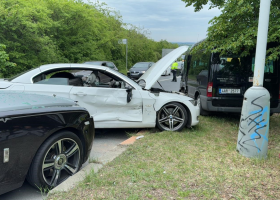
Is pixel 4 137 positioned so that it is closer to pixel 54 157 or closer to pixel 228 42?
pixel 54 157

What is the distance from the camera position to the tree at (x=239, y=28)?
535 centimetres

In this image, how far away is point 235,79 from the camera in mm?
6316

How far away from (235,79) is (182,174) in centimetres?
381

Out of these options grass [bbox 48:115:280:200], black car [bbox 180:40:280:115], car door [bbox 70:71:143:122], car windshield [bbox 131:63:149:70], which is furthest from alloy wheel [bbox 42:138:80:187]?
car windshield [bbox 131:63:149:70]

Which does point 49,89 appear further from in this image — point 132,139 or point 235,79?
point 235,79

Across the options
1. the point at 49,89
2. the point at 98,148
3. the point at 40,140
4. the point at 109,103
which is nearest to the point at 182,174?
the point at 40,140

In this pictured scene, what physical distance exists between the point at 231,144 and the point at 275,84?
8.15 feet

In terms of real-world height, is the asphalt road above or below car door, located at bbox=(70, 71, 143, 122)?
below

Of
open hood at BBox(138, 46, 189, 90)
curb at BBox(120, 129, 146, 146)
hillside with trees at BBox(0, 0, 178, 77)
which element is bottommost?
curb at BBox(120, 129, 146, 146)

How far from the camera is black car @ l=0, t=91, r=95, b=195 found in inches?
102

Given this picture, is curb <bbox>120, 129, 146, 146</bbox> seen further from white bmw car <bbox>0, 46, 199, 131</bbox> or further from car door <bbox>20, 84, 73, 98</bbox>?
car door <bbox>20, 84, 73, 98</bbox>

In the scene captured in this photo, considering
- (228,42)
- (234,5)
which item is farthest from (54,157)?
(234,5)

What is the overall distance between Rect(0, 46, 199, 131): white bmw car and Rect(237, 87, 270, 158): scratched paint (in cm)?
188

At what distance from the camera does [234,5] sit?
18.9 feet
